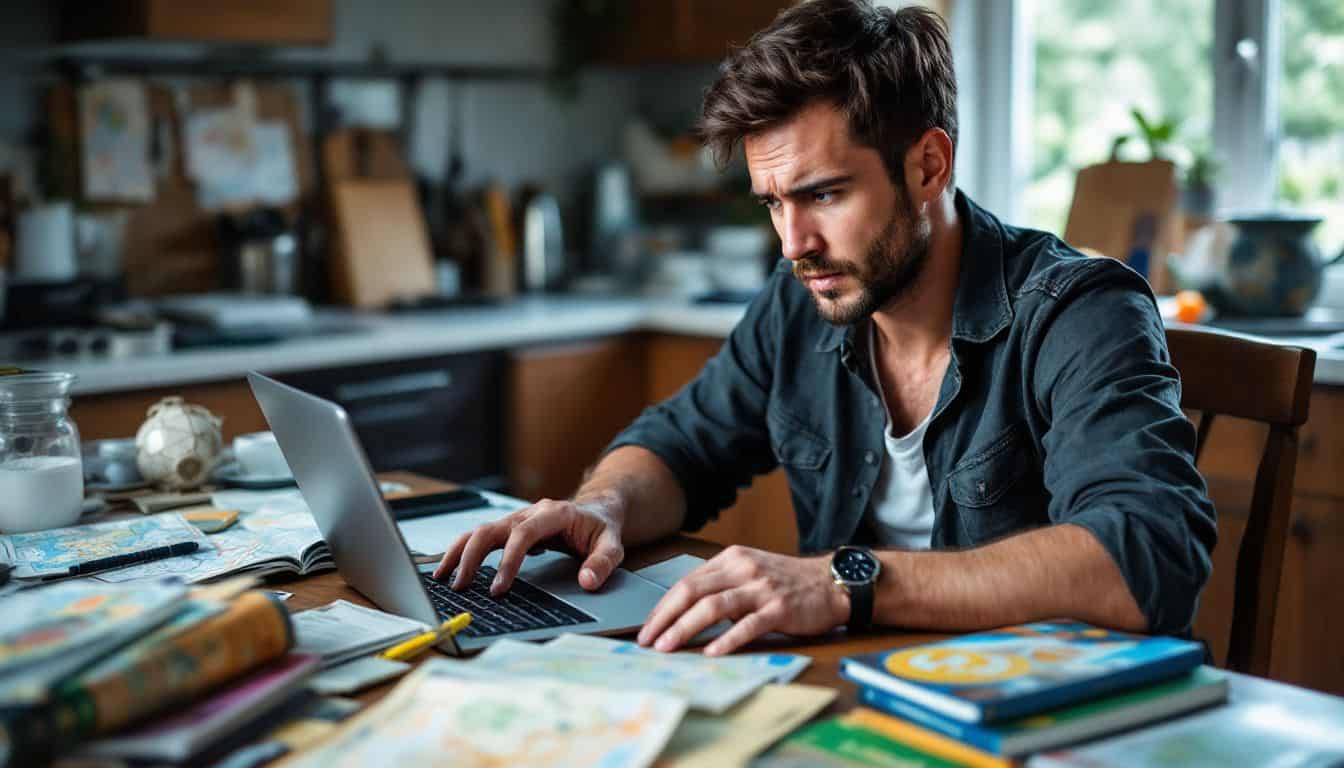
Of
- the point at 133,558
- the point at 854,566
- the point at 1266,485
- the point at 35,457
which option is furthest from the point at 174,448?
the point at 1266,485

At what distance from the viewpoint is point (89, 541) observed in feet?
4.81

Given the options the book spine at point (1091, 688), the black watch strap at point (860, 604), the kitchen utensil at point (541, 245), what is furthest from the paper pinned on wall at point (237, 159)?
the book spine at point (1091, 688)

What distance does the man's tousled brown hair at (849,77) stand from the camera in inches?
60.2

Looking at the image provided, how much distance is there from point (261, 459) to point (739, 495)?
1.67 m

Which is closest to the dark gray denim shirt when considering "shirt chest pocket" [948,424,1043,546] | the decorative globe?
"shirt chest pocket" [948,424,1043,546]

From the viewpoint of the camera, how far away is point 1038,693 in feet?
2.99

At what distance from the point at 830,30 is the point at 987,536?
63cm

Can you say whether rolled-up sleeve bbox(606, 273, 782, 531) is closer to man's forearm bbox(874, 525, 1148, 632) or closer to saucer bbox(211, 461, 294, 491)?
saucer bbox(211, 461, 294, 491)

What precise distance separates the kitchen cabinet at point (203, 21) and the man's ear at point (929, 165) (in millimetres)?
1939

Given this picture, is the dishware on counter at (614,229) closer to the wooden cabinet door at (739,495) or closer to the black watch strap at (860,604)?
the wooden cabinet door at (739,495)

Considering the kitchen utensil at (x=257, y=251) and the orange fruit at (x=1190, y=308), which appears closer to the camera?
the orange fruit at (x=1190, y=308)

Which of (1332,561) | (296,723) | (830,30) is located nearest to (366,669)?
(296,723)

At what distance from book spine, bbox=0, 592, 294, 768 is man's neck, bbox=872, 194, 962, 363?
955 millimetres

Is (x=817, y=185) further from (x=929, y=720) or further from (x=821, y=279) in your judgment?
(x=929, y=720)
